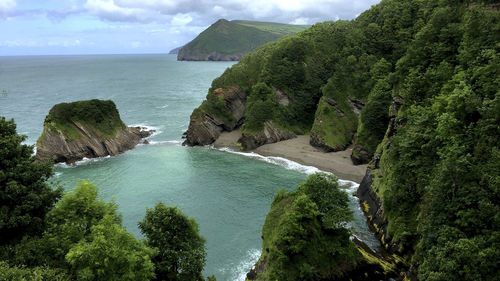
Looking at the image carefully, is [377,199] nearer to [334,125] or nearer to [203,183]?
[203,183]

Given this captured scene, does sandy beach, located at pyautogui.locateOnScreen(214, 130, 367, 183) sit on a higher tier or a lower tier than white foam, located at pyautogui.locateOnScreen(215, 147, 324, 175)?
higher

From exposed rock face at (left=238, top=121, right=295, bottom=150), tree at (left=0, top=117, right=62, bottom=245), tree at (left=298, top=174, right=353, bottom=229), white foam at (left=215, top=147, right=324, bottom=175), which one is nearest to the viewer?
tree at (left=0, top=117, right=62, bottom=245)

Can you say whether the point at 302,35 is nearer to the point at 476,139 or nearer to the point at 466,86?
the point at 466,86

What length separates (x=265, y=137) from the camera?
80.4 metres

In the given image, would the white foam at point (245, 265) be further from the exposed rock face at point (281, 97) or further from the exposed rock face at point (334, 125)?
the exposed rock face at point (281, 97)

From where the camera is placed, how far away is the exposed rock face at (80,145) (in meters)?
69.9

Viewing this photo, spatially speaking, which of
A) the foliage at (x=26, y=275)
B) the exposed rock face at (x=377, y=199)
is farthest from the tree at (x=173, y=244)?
the exposed rock face at (x=377, y=199)

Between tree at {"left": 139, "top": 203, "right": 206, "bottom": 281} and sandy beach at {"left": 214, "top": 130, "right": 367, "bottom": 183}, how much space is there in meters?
39.8

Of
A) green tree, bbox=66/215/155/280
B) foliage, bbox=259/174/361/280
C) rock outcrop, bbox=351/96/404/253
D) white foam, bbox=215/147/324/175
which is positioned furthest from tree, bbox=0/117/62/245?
white foam, bbox=215/147/324/175

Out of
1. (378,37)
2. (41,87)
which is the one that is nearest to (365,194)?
(378,37)

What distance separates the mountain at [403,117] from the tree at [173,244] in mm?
7045

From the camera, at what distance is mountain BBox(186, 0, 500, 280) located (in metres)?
27.4

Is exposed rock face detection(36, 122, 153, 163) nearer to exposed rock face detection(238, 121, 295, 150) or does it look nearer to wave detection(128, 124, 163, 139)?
wave detection(128, 124, 163, 139)

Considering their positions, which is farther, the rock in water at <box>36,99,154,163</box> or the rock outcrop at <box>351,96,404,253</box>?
the rock in water at <box>36,99,154,163</box>
